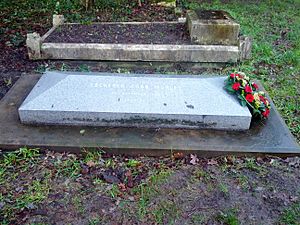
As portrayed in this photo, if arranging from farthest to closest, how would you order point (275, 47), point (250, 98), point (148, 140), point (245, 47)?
1. point (275, 47)
2. point (245, 47)
3. point (250, 98)
4. point (148, 140)

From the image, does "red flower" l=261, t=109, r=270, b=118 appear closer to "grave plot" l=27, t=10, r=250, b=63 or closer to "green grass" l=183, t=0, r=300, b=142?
"green grass" l=183, t=0, r=300, b=142

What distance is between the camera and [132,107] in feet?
10.4

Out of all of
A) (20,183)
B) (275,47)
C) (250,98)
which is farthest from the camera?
(275,47)

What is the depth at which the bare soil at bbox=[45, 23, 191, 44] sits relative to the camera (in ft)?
17.8

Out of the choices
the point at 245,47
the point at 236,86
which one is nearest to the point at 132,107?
the point at 236,86

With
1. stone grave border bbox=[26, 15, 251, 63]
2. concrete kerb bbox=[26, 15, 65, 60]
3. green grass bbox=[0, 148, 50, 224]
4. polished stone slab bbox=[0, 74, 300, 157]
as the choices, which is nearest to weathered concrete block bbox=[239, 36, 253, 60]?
stone grave border bbox=[26, 15, 251, 63]

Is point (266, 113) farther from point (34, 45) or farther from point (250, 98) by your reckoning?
point (34, 45)

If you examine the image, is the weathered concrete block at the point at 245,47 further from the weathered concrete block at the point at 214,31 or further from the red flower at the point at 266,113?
the red flower at the point at 266,113

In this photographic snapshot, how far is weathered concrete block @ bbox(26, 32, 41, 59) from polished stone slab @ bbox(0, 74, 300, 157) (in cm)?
206

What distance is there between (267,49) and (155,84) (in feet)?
10.1

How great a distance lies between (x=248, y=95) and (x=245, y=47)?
209cm

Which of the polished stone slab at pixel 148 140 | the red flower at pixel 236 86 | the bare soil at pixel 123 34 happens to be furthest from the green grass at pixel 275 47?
the bare soil at pixel 123 34

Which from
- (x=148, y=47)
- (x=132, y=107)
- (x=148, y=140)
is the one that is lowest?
(x=148, y=140)

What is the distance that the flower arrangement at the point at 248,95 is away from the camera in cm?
330
